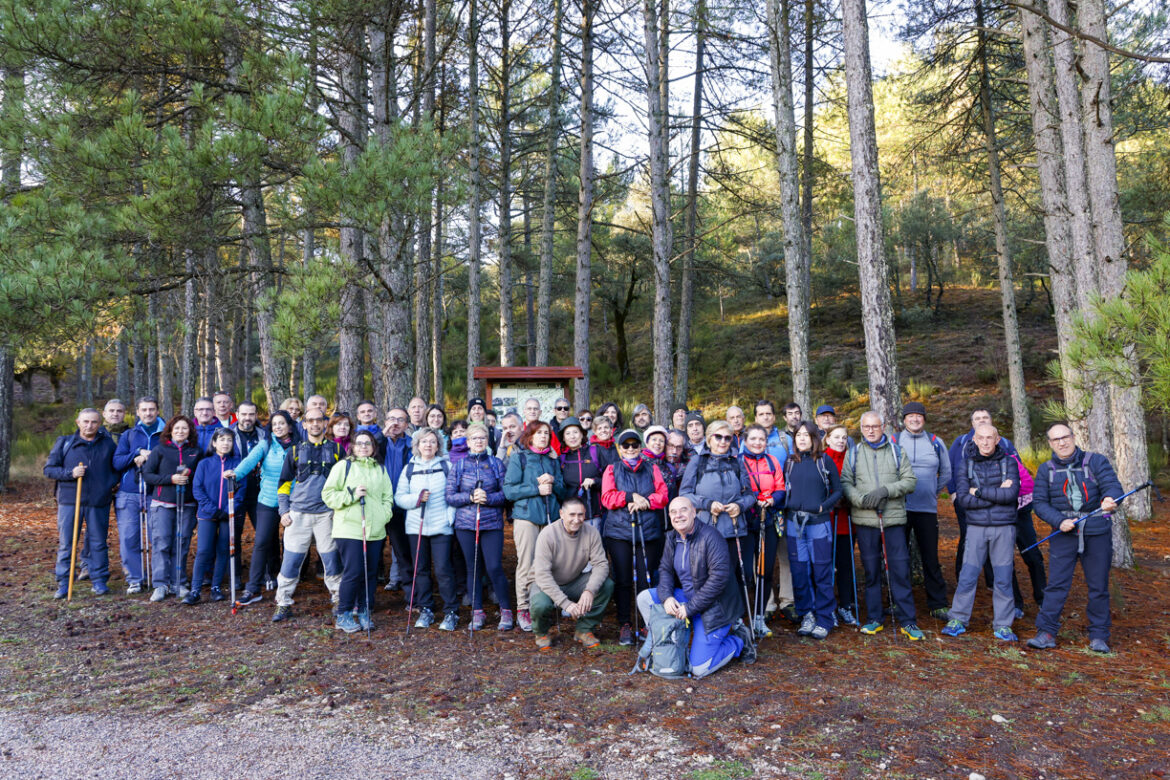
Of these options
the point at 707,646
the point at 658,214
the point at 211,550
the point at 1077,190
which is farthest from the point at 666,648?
the point at 658,214

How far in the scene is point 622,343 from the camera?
2242cm

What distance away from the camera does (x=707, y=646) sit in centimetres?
505

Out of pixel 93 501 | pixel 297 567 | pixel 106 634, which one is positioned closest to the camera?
pixel 106 634

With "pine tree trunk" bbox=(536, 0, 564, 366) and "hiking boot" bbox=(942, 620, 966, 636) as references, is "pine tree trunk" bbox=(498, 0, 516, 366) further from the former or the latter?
"hiking boot" bbox=(942, 620, 966, 636)

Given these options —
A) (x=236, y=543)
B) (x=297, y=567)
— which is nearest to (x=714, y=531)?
(x=297, y=567)

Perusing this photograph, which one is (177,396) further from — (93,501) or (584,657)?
(584,657)

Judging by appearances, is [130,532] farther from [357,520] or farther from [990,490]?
[990,490]

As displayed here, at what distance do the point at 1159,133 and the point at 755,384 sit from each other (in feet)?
37.8

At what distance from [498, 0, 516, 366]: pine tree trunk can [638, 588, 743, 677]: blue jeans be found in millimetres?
8364

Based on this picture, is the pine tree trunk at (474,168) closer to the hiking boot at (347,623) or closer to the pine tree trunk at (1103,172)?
the hiking boot at (347,623)

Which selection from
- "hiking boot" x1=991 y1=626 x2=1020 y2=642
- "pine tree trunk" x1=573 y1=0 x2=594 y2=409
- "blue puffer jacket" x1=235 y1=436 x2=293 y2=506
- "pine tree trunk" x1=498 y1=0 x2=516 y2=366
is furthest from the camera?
"pine tree trunk" x1=498 y1=0 x2=516 y2=366

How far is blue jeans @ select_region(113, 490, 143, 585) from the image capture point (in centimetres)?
706

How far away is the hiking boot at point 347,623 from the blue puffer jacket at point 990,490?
5.14 meters

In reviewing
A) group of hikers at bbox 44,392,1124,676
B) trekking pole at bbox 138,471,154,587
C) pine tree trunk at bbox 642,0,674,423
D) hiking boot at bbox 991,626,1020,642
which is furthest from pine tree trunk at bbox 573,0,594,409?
hiking boot at bbox 991,626,1020,642
